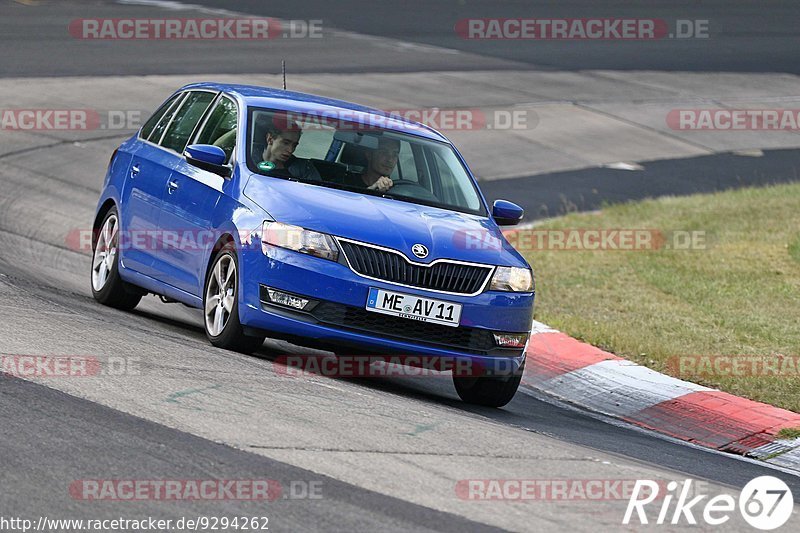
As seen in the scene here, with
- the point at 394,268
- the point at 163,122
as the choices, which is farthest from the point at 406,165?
the point at 163,122

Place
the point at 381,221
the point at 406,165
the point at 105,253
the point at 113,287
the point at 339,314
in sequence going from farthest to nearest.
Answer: the point at 105,253 → the point at 113,287 → the point at 406,165 → the point at 381,221 → the point at 339,314

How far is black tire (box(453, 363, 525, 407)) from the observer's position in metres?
8.85

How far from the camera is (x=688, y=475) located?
7.06m

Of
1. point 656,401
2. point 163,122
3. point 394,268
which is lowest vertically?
point 656,401

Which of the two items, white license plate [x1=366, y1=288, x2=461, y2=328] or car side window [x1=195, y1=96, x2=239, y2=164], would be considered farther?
car side window [x1=195, y1=96, x2=239, y2=164]

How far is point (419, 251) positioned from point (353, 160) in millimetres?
1228

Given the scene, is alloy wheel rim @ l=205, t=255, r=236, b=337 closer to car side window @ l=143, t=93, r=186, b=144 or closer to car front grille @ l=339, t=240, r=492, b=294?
car front grille @ l=339, t=240, r=492, b=294

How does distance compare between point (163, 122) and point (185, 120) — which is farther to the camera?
point (163, 122)

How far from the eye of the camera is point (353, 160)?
9.21m

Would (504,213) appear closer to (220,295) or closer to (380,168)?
(380,168)

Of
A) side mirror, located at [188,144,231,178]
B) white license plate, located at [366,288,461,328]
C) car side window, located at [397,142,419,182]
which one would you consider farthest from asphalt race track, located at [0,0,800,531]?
car side window, located at [397,142,419,182]

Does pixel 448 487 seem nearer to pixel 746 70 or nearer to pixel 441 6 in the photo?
pixel 746 70

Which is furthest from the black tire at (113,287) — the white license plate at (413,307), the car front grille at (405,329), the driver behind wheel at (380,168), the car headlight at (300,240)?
the white license plate at (413,307)

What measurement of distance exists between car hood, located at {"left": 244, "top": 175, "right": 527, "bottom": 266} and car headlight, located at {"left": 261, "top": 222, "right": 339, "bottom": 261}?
0.04 m
